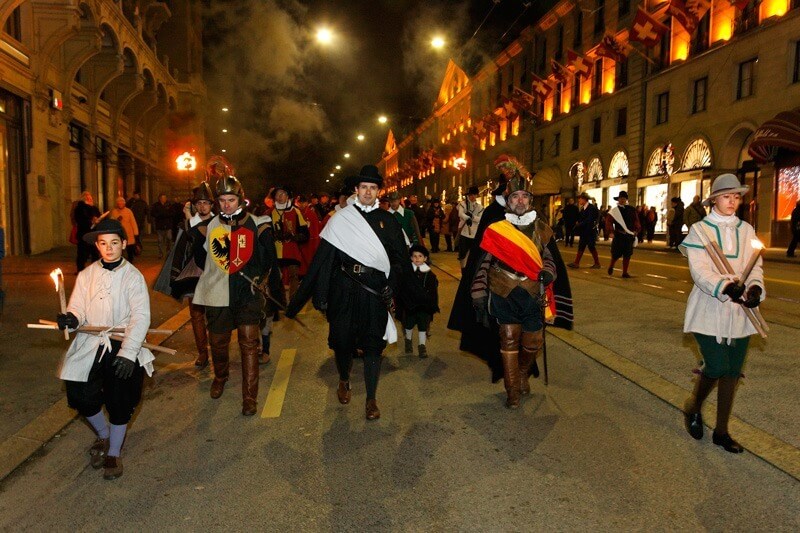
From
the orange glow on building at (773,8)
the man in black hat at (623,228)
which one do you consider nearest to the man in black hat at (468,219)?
the man in black hat at (623,228)

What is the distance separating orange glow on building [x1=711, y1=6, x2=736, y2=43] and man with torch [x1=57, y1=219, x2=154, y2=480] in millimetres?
25607

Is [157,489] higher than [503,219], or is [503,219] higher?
[503,219]

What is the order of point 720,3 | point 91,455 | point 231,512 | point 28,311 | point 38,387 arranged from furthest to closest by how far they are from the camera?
1. point 720,3
2. point 28,311
3. point 38,387
4. point 91,455
5. point 231,512

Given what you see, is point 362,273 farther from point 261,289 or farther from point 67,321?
point 67,321

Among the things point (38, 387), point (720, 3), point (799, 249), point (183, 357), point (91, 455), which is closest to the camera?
point (91, 455)

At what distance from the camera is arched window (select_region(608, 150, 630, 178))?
30455 millimetres

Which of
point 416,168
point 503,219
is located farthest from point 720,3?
point 416,168

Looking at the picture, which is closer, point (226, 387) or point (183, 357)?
point (226, 387)

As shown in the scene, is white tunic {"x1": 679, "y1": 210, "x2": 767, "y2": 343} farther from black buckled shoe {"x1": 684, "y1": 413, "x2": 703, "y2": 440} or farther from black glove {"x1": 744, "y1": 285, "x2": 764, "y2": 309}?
black buckled shoe {"x1": 684, "y1": 413, "x2": 703, "y2": 440}

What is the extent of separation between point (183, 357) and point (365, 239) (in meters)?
3.20

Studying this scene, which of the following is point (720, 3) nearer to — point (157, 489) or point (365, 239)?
point (365, 239)

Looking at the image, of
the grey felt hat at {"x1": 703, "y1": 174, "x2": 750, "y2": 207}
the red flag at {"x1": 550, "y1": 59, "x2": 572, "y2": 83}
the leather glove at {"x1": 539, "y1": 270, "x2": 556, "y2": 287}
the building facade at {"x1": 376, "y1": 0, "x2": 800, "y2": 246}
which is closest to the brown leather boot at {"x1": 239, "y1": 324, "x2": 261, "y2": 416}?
the leather glove at {"x1": 539, "y1": 270, "x2": 556, "y2": 287}

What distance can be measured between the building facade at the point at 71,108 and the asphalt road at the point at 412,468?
11946mm

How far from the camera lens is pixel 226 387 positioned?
536 centimetres
